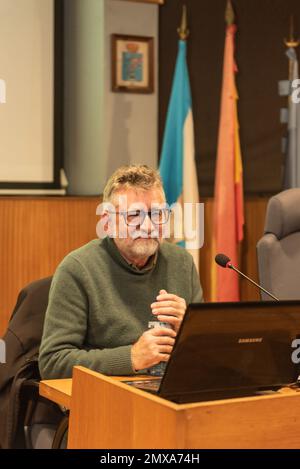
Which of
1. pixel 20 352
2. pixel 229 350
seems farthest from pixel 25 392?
pixel 229 350

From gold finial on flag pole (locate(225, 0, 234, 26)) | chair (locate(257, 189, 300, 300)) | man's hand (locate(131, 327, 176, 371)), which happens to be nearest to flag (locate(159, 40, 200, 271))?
gold finial on flag pole (locate(225, 0, 234, 26))

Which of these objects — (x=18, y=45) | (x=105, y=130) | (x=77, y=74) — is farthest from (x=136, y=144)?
(x=18, y=45)

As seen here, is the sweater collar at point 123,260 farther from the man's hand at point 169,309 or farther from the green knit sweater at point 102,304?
the man's hand at point 169,309

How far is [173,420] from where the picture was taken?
5.48ft

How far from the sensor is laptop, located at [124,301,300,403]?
1773 mm

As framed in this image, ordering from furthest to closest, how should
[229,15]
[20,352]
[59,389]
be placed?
[229,15] → [20,352] → [59,389]

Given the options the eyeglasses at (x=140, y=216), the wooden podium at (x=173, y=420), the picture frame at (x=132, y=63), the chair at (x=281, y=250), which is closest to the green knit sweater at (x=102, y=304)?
the eyeglasses at (x=140, y=216)

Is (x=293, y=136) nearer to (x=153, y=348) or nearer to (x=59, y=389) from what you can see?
(x=153, y=348)

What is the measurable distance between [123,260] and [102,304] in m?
0.17

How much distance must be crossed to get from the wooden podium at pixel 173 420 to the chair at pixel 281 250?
140 cm

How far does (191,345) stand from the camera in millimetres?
1780

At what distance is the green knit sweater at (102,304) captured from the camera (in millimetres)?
2357

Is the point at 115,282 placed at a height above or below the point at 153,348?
above

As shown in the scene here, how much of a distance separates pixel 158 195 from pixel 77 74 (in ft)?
6.87
